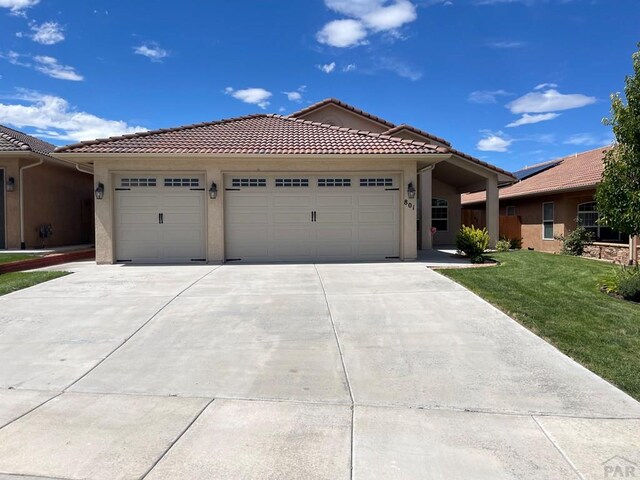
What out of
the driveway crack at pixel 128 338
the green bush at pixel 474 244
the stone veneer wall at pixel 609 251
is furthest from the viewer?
the stone veneer wall at pixel 609 251

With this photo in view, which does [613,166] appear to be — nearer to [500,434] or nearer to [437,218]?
[500,434]

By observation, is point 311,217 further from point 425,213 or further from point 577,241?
point 577,241

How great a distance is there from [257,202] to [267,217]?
53cm

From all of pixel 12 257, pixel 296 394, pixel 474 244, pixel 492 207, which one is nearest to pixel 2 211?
pixel 12 257

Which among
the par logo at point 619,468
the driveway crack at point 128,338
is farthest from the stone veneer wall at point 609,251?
the driveway crack at point 128,338

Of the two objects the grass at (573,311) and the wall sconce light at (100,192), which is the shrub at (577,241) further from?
Answer: the wall sconce light at (100,192)

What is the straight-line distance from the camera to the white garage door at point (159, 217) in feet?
41.2

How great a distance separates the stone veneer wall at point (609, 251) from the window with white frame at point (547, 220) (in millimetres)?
2305

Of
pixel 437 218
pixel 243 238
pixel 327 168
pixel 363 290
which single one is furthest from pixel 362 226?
pixel 437 218

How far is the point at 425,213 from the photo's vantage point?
17547mm

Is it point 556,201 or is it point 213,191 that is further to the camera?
point 556,201

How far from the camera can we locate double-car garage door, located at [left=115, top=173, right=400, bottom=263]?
497 inches

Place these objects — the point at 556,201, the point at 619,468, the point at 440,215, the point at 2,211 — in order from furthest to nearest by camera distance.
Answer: the point at 440,215 < the point at 556,201 < the point at 2,211 < the point at 619,468

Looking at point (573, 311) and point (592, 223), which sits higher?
point (592, 223)
